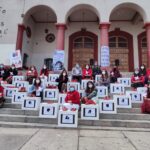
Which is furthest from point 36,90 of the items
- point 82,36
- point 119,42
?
point 119,42

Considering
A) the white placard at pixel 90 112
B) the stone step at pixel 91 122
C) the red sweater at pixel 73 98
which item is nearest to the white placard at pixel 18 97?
the stone step at pixel 91 122

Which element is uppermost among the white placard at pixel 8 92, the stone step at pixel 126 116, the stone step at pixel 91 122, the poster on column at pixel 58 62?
the poster on column at pixel 58 62

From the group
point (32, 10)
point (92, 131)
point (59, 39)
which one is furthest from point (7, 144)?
point (32, 10)

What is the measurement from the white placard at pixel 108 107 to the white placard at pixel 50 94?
7.28 ft

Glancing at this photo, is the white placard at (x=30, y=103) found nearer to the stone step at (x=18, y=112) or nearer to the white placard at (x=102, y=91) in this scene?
the stone step at (x=18, y=112)

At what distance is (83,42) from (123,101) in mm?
11288

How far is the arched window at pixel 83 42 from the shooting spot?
712 inches

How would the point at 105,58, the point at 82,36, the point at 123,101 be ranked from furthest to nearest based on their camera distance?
the point at 82,36 < the point at 105,58 < the point at 123,101

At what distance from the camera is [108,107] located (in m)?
7.19

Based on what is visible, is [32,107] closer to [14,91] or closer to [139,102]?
[14,91]

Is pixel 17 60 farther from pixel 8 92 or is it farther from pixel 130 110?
pixel 130 110

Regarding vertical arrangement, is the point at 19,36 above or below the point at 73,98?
above

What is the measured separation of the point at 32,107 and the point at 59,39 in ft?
Result: 26.0

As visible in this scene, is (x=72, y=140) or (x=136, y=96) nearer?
(x=72, y=140)
